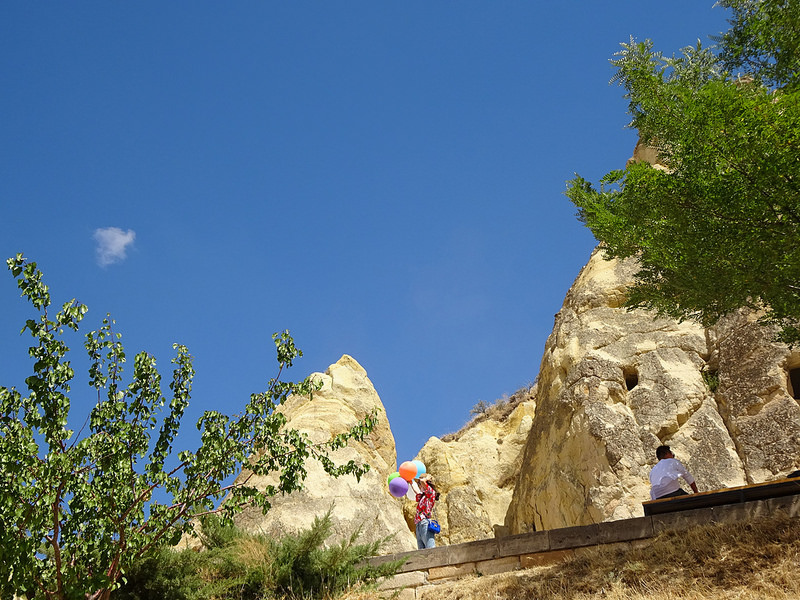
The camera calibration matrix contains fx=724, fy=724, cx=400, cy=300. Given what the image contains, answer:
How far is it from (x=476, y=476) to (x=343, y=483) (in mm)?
5410

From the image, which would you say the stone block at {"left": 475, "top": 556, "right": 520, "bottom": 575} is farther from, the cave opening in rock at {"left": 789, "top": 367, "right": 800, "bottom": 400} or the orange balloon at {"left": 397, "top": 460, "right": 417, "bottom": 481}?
the cave opening in rock at {"left": 789, "top": 367, "right": 800, "bottom": 400}

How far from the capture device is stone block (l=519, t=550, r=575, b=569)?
9.53 meters

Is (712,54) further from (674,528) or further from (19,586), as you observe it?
(19,586)

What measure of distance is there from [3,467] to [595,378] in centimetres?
1254

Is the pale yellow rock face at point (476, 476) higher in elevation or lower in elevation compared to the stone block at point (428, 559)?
higher

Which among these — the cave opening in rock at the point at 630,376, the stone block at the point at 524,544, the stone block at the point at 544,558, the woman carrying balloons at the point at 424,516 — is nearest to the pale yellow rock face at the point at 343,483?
the woman carrying balloons at the point at 424,516

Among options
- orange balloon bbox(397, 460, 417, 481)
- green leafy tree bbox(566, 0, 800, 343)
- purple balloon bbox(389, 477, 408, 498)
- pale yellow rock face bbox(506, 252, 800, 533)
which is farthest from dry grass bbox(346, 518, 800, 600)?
orange balloon bbox(397, 460, 417, 481)

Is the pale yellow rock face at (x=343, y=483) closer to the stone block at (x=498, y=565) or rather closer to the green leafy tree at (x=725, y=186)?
the stone block at (x=498, y=565)

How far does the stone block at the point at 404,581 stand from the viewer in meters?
10.2

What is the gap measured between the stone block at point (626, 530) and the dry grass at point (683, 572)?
223 millimetres

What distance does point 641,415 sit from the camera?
1572cm

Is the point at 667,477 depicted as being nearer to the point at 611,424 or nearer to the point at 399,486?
the point at 611,424

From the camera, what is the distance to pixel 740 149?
8.88 meters

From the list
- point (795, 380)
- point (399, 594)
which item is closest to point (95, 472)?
point (399, 594)
